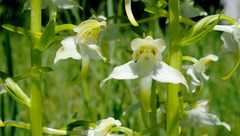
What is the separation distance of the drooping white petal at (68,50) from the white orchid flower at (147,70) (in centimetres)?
14

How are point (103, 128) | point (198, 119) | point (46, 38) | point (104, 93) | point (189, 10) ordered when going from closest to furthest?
point (46, 38)
point (103, 128)
point (198, 119)
point (189, 10)
point (104, 93)

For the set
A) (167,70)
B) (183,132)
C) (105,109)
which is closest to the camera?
(167,70)

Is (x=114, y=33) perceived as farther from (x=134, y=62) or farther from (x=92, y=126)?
(x=92, y=126)

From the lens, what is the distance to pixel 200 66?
3.56ft

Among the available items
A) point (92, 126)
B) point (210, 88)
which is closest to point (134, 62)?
point (92, 126)

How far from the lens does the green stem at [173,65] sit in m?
0.90

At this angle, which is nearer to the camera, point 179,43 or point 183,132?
point 179,43

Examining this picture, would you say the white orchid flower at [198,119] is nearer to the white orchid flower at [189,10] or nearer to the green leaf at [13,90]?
the white orchid flower at [189,10]

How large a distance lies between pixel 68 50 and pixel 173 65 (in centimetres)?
32

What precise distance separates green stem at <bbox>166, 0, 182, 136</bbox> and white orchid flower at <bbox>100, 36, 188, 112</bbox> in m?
0.04

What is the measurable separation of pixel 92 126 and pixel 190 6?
0.64 meters

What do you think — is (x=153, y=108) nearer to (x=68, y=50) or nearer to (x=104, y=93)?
(x=68, y=50)

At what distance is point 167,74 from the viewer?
0.87m

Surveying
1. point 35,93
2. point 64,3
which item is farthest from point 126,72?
point 64,3
